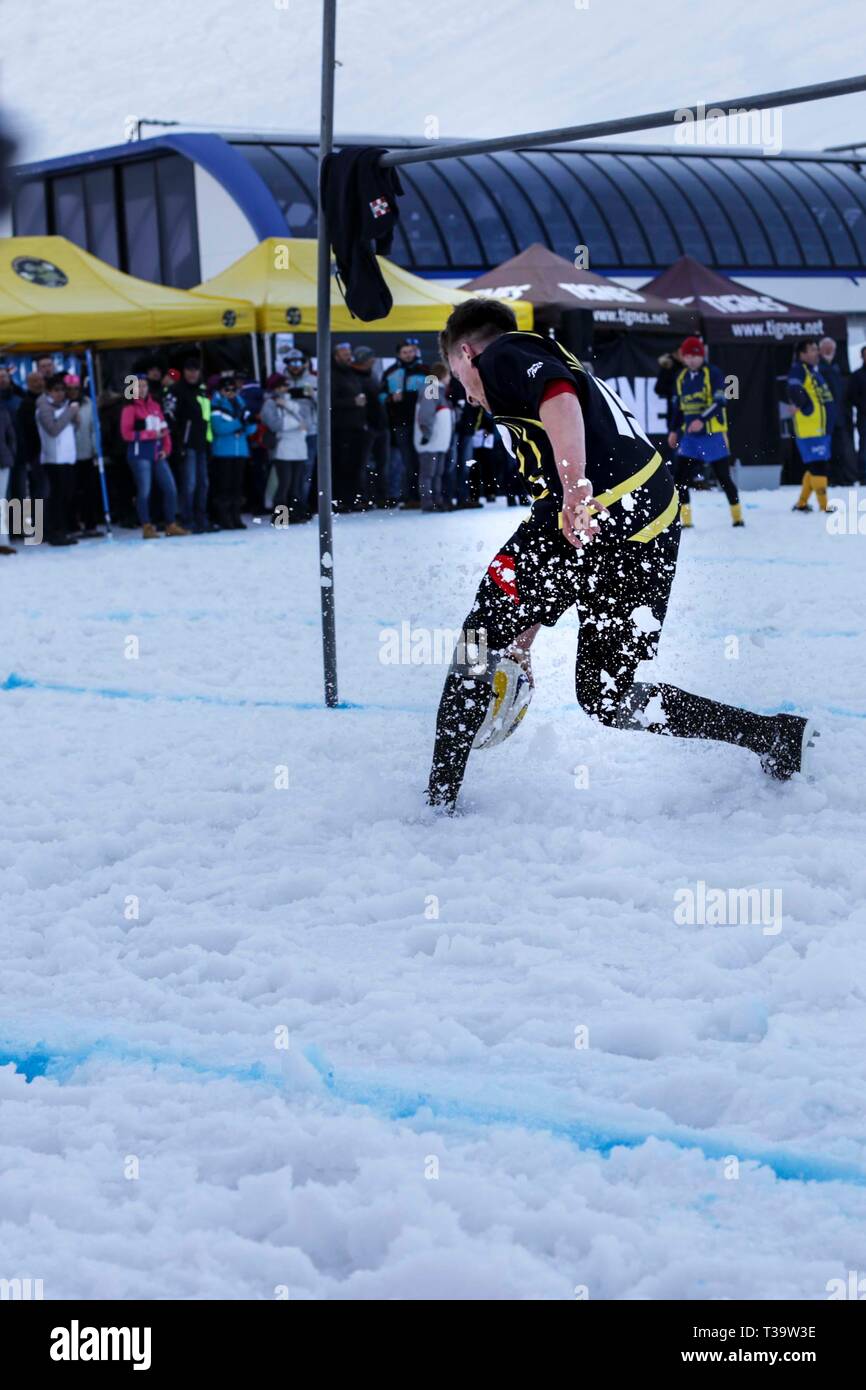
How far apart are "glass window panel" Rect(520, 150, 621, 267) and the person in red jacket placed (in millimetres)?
16210

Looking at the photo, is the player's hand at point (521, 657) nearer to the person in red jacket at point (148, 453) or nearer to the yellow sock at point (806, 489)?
the person in red jacket at point (148, 453)

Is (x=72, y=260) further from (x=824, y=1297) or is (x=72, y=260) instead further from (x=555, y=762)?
(x=824, y=1297)

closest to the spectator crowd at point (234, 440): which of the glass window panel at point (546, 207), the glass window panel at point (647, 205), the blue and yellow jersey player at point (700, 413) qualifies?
the blue and yellow jersey player at point (700, 413)

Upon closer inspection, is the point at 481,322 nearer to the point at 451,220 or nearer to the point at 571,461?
the point at 571,461

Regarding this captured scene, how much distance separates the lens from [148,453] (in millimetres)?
15703

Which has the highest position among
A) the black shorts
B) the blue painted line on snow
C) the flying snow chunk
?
the black shorts

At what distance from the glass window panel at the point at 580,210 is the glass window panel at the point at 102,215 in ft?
26.4

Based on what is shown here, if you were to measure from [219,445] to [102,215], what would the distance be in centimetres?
1477

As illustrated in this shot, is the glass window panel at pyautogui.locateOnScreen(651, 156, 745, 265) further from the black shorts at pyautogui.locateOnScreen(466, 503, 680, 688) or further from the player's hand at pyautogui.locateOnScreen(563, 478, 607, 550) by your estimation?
the player's hand at pyautogui.locateOnScreen(563, 478, 607, 550)

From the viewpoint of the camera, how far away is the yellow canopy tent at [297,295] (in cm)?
1756

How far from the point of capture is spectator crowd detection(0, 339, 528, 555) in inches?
591
